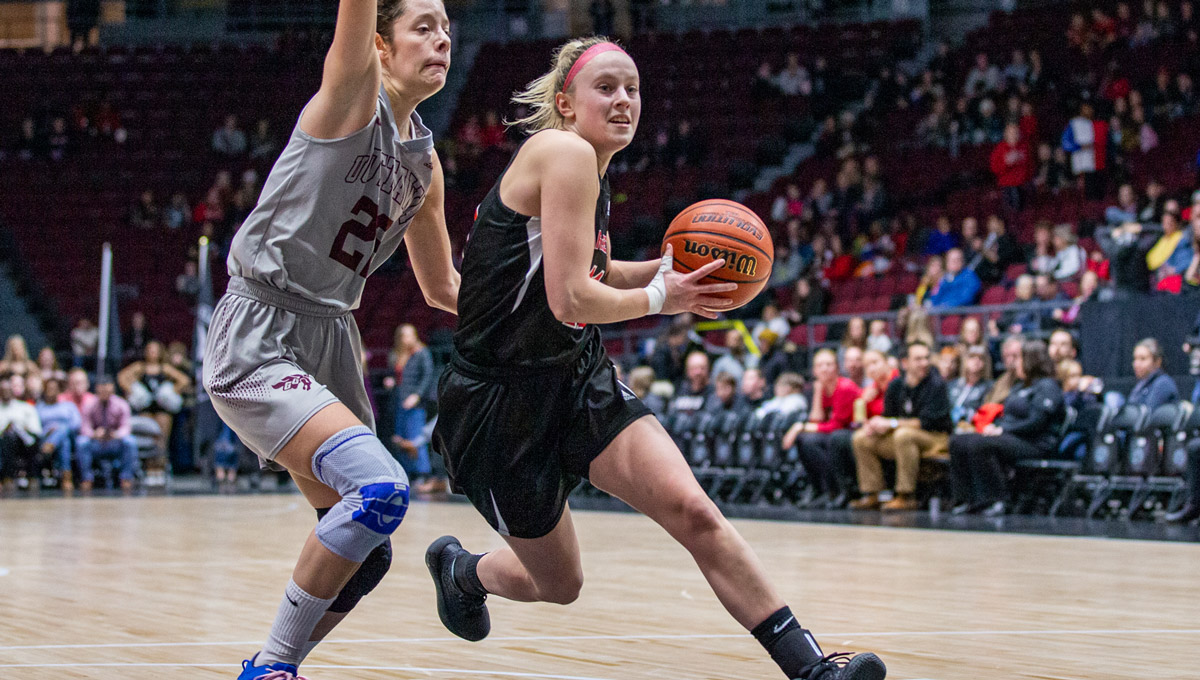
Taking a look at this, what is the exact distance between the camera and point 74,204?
756 inches

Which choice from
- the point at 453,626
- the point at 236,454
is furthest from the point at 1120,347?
the point at 236,454

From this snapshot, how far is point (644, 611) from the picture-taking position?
203 inches

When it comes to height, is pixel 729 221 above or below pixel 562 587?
above

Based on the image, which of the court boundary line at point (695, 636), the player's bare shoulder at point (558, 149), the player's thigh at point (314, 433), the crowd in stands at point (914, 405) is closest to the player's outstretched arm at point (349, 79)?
the player's bare shoulder at point (558, 149)

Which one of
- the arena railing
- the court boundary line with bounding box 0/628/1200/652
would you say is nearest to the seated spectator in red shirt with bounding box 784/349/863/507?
the arena railing

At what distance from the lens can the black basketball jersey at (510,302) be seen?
341 cm

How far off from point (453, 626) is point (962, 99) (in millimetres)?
14017

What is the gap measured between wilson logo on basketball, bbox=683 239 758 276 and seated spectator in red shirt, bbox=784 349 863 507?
7.05m

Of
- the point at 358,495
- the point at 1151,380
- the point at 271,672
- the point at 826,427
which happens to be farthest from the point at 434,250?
the point at 826,427

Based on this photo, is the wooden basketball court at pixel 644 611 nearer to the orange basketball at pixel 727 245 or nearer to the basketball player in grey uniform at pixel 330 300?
the basketball player in grey uniform at pixel 330 300

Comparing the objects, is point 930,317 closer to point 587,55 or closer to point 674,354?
point 674,354

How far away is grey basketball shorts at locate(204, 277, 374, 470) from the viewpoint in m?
3.19

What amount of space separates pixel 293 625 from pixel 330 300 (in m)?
0.77

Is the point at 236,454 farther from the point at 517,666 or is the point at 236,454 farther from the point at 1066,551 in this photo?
the point at 517,666
